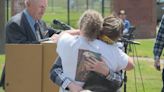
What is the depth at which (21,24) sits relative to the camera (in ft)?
23.2

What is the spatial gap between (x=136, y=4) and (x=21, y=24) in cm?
2832

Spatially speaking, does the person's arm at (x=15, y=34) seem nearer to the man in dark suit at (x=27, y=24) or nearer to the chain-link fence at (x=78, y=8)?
the man in dark suit at (x=27, y=24)

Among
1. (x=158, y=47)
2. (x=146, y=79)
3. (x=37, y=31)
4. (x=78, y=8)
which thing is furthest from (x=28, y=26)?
(x=78, y=8)

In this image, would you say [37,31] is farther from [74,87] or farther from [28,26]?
[74,87]

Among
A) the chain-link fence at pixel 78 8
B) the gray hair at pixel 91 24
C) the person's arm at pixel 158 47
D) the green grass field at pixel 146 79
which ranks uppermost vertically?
the gray hair at pixel 91 24

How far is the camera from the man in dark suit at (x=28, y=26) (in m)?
7.00

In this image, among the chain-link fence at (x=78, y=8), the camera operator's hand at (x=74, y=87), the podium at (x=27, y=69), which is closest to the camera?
the camera operator's hand at (x=74, y=87)

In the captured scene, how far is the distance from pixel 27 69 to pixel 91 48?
156 centimetres

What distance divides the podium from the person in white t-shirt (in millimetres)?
1219

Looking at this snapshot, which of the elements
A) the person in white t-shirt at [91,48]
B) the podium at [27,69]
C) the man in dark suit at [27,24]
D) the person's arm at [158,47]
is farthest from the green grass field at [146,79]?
the person in white t-shirt at [91,48]

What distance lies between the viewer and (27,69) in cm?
679

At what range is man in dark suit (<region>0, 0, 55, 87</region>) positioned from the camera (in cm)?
700

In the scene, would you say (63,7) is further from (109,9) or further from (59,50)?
(59,50)

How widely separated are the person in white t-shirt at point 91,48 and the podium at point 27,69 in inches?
48.0
